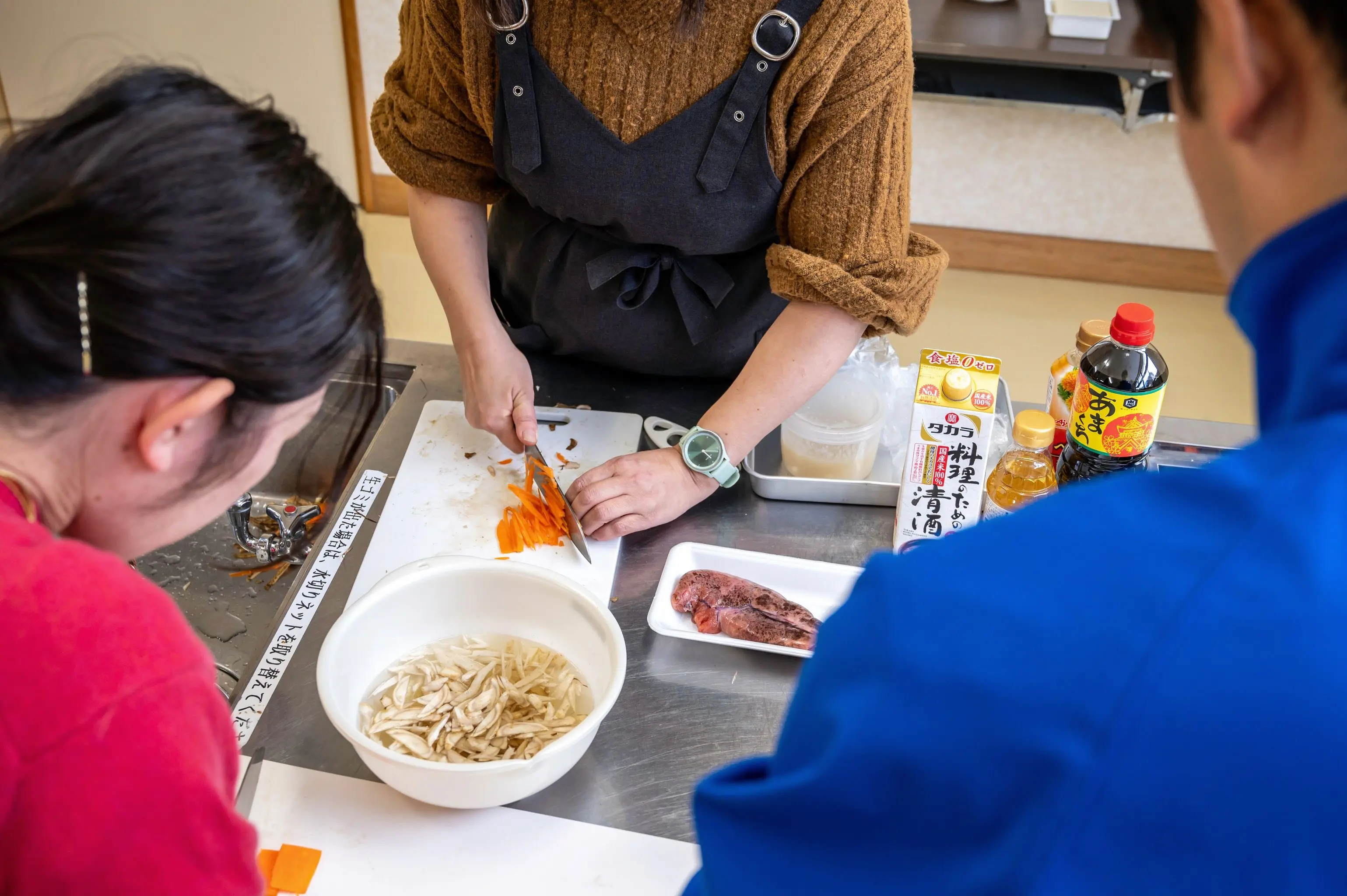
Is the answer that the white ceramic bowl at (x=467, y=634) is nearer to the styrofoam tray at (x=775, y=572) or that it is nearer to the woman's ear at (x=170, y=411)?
the styrofoam tray at (x=775, y=572)

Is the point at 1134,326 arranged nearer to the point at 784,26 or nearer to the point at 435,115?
the point at 784,26

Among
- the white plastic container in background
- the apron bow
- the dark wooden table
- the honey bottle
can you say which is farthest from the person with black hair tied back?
the white plastic container in background

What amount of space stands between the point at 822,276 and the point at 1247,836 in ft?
2.97

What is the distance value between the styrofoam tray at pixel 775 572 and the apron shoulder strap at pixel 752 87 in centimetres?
44

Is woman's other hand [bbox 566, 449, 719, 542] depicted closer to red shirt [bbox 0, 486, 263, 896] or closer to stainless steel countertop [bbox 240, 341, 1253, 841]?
stainless steel countertop [bbox 240, 341, 1253, 841]

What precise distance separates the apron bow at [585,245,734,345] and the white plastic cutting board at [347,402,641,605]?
0.16 metres

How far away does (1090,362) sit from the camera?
110cm

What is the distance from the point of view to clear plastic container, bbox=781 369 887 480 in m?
1.33

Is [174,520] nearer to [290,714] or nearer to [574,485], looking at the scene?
[290,714]

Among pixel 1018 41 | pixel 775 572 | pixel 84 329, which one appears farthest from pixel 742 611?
pixel 1018 41

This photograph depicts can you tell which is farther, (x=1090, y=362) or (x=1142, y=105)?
(x=1142, y=105)

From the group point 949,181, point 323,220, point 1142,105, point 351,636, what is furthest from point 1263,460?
point 949,181

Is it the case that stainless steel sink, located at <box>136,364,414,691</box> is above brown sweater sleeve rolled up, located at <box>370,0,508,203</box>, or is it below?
below

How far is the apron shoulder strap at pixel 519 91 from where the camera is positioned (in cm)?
127
